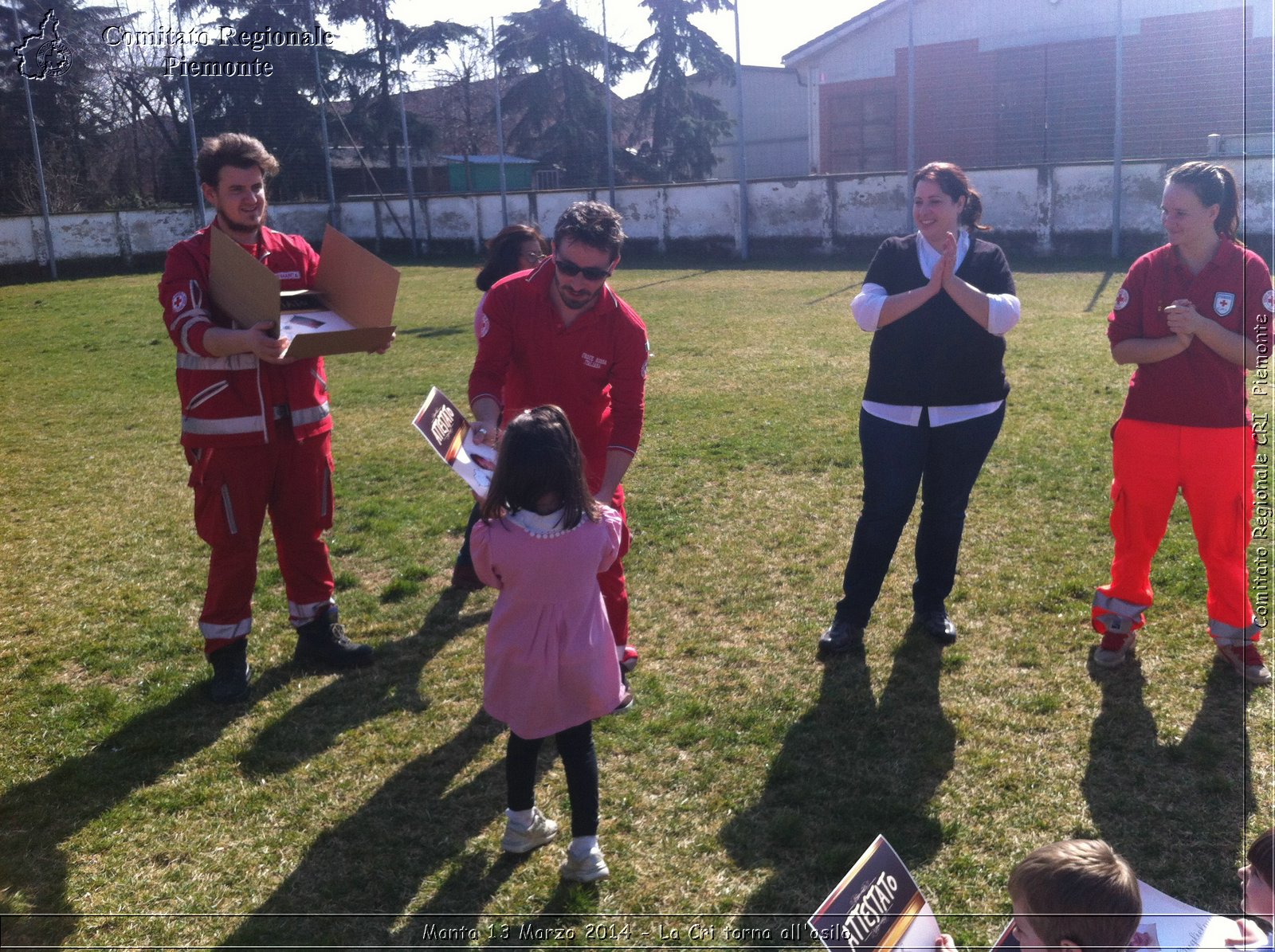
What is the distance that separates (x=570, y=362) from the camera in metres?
3.57

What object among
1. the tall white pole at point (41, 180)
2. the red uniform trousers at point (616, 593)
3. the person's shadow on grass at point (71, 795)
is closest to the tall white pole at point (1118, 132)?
the red uniform trousers at point (616, 593)

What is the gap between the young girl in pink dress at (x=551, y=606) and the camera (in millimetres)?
2674

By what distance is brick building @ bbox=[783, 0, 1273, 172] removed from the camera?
61.3ft

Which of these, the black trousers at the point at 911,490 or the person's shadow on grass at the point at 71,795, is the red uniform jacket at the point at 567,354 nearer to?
the black trousers at the point at 911,490

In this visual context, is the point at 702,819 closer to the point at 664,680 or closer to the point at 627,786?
the point at 627,786

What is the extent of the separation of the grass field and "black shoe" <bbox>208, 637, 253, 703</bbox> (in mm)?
81

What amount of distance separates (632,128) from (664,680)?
87.7 ft

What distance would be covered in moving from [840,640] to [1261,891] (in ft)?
7.59

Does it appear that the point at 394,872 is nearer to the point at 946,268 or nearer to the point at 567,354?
the point at 567,354

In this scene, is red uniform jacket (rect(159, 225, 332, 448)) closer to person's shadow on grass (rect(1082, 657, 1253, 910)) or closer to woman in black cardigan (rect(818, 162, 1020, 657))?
woman in black cardigan (rect(818, 162, 1020, 657))

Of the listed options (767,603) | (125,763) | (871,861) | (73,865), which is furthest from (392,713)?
(871,861)

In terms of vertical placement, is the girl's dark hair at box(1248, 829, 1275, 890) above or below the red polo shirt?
below

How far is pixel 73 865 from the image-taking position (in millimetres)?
3031

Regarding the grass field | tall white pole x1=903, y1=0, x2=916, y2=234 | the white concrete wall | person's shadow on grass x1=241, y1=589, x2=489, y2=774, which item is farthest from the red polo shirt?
tall white pole x1=903, y1=0, x2=916, y2=234
